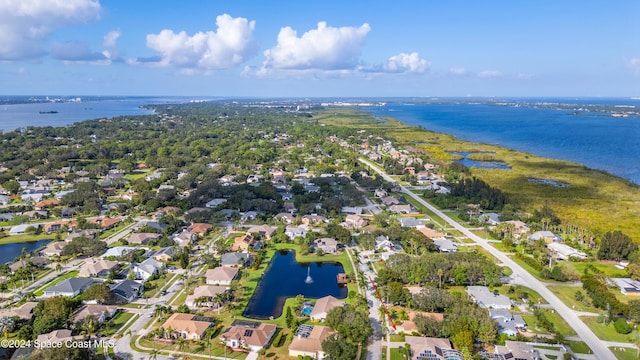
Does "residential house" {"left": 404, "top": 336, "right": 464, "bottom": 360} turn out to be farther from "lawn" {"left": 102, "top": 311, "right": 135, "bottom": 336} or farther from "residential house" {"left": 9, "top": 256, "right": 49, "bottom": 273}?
"residential house" {"left": 9, "top": 256, "right": 49, "bottom": 273}

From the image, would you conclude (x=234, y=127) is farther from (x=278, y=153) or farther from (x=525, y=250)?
(x=525, y=250)

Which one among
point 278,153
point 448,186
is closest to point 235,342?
point 448,186

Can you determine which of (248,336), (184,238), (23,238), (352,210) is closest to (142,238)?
(184,238)

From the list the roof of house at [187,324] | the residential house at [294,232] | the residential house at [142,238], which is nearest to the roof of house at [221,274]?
the roof of house at [187,324]

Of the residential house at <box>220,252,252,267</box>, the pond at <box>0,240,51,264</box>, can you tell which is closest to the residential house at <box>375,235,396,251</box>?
the residential house at <box>220,252,252,267</box>

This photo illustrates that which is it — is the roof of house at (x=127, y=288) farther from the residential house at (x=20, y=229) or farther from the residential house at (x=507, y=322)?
the residential house at (x=507, y=322)

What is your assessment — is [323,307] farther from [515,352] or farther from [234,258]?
[234,258]
